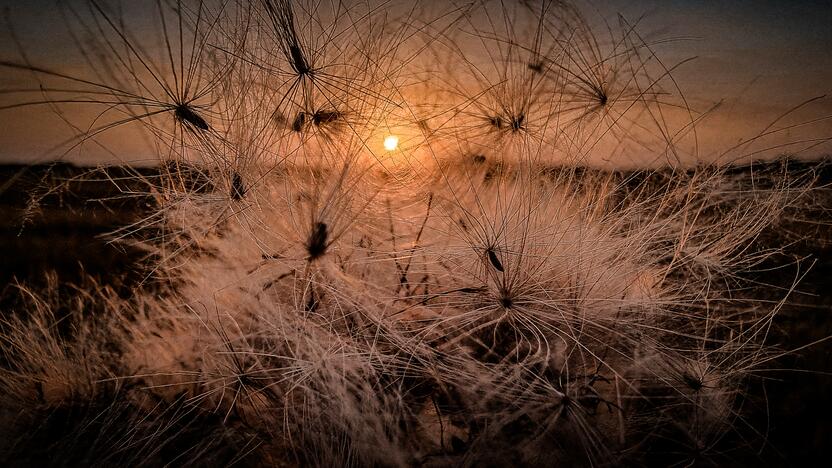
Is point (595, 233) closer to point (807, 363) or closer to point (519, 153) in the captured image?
point (519, 153)

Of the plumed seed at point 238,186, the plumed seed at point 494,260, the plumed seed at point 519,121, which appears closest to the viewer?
the plumed seed at point 494,260

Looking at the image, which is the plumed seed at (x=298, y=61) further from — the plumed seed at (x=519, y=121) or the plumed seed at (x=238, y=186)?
the plumed seed at (x=519, y=121)

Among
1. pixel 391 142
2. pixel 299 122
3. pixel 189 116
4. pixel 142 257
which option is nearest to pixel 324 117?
pixel 299 122

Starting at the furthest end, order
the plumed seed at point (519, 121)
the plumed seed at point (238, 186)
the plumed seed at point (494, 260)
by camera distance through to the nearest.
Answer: the plumed seed at point (519, 121)
the plumed seed at point (238, 186)
the plumed seed at point (494, 260)

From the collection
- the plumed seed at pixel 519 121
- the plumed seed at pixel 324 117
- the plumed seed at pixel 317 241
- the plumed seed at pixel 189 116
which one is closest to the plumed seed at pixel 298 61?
the plumed seed at pixel 324 117

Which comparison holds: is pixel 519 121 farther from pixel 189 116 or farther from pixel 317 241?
pixel 189 116

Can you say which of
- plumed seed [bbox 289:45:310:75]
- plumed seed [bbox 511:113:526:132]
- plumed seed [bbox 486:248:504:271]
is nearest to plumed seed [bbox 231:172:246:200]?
plumed seed [bbox 289:45:310:75]
